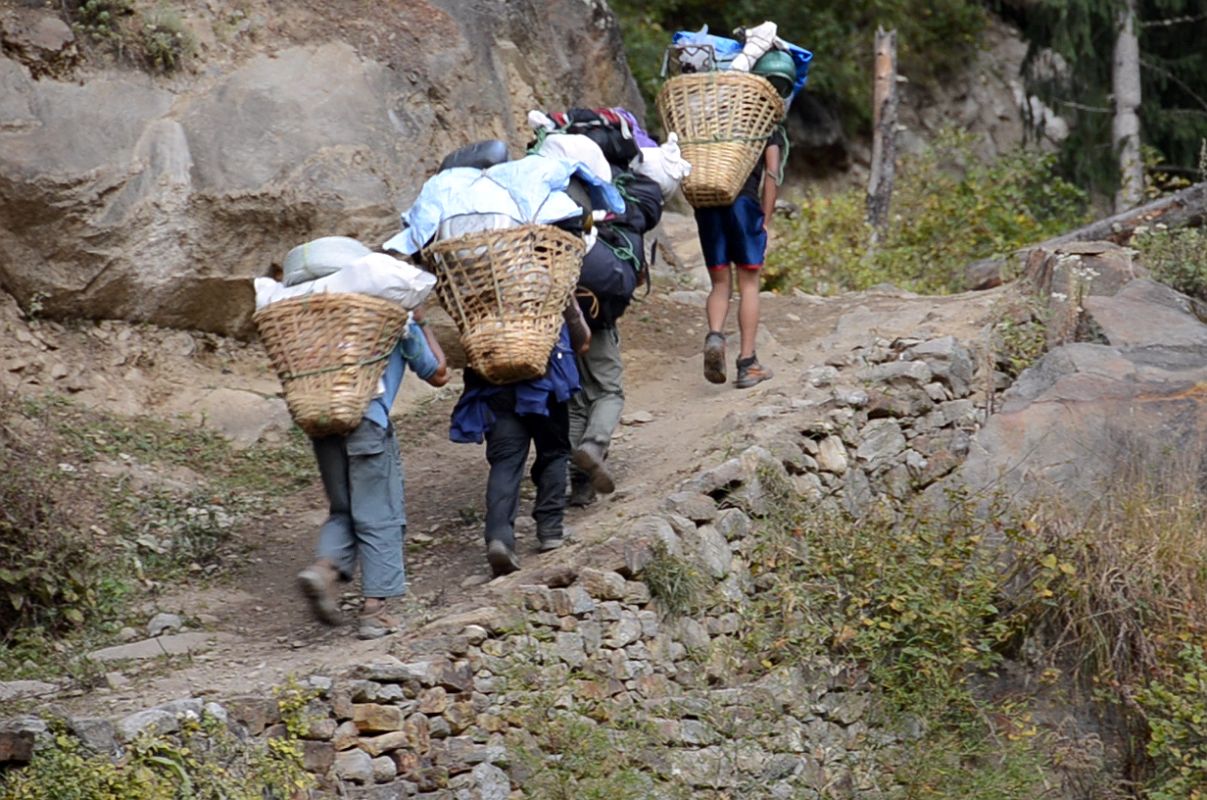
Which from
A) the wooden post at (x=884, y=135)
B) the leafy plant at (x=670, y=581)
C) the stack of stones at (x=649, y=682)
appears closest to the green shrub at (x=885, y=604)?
the stack of stones at (x=649, y=682)

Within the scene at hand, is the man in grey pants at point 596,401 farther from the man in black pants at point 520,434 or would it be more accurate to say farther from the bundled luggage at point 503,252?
the bundled luggage at point 503,252

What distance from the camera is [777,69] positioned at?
855cm

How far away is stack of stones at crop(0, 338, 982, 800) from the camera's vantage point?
5637 mm

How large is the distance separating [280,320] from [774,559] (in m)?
2.24

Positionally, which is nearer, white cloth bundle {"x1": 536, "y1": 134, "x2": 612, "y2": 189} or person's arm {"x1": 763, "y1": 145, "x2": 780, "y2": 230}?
white cloth bundle {"x1": 536, "y1": 134, "x2": 612, "y2": 189}

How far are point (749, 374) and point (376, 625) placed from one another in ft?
10.2

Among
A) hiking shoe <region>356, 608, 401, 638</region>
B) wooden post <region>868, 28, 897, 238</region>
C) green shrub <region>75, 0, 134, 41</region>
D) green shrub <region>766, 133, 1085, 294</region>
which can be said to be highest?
green shrub <region>75, 0, 134, 41</region>

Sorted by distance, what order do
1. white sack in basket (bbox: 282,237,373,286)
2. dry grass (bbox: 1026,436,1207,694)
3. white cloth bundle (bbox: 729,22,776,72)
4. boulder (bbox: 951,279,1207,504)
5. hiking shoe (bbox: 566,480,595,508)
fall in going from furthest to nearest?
white cloth bundle (bbox: 729,22,776,72) < boulder (bbox: 951,279,1207,504) < hiking shoe (bbox: 566,480,595,508) < dry grass (bbox: 1026,436,1207,694) < white sack in basket (bbox: 282,237,373,286)

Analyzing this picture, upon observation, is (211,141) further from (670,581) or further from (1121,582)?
(1121,582)

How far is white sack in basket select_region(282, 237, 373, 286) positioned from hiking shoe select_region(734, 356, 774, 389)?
289cm

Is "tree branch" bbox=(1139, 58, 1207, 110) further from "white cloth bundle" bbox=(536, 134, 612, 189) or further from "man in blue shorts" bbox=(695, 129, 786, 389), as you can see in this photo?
"white cloth bundle" bbox=(536, 134, 612, 189)

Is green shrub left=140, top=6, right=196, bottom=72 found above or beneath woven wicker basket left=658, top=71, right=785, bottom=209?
above

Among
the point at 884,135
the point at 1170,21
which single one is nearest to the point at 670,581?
the point at 884,135

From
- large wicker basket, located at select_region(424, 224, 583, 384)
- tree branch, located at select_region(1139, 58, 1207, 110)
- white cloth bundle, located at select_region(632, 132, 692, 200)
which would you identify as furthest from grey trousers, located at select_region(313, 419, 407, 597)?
tree branch, located at select_region(1139, 58, 1207, 110)
